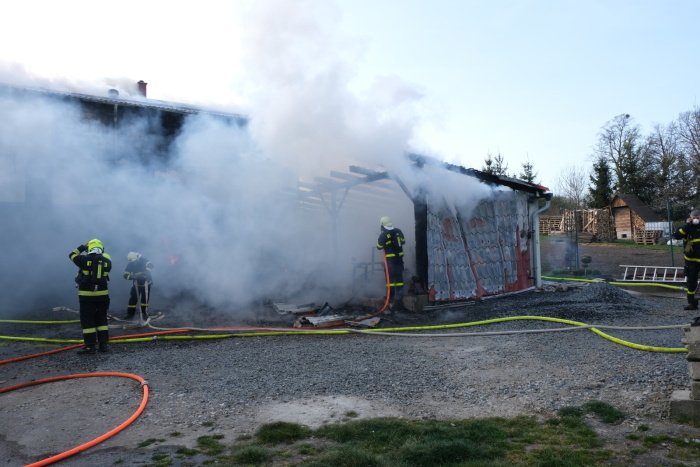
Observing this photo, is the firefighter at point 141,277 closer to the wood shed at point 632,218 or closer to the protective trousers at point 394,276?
the protective trousers at point 394,276

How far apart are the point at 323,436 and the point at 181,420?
1.37 meters

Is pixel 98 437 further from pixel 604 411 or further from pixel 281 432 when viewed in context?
pixel 604 411

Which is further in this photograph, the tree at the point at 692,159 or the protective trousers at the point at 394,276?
the tree at the point at 692,159

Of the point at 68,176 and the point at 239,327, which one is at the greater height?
the point at 68,176

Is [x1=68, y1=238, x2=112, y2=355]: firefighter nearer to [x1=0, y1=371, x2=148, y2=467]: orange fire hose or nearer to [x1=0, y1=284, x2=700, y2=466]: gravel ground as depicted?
[x1=0, y1=284, x2=700, y2=466]: gravel ground

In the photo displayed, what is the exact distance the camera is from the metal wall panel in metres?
11.0

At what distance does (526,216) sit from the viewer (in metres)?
13.1

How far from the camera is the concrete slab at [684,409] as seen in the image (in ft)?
12.7

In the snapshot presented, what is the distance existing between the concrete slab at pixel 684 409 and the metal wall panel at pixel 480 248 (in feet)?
22.3

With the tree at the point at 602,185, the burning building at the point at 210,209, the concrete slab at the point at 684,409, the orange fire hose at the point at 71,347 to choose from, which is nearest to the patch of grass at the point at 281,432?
the concrete slab at the point at 684,409

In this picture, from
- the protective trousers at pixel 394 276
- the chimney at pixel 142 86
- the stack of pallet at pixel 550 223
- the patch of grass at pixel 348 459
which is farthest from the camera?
the stack of pallet at pixel 550 223

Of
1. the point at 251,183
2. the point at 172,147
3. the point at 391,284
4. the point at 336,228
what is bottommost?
the point at 391,284

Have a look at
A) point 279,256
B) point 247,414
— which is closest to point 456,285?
point 279,256

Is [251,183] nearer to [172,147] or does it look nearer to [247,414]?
[172,147]
